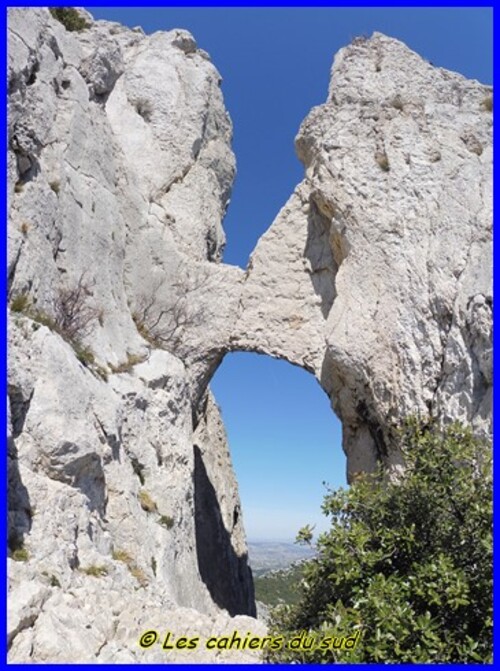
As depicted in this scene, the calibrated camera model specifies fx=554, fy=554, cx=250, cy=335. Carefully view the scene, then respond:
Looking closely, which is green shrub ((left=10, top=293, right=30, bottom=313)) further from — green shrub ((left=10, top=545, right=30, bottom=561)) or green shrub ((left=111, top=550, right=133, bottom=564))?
green shrub ((left=111, top=550, right=133, bottom=564))

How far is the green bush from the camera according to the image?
6098 millimetres

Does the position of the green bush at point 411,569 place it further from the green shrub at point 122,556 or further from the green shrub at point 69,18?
the green shrub at point 69,18

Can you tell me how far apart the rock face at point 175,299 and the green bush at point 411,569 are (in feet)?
5.78

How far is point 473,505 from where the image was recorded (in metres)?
7.20

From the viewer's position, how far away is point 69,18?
1798cm

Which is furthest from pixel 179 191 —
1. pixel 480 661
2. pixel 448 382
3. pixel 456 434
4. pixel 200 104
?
pixel 480 661

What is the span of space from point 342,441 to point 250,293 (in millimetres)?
5141

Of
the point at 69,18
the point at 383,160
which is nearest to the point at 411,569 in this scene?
the point at 383,160

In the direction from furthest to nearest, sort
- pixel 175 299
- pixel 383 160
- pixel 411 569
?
pixel 175 299 < pixel 383 160 < pixel 411 569

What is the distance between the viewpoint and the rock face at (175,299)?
7992 millimetres

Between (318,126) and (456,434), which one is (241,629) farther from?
(318,126)

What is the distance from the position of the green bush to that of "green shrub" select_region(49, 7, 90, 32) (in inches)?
662

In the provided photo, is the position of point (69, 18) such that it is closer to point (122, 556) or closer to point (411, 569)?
point (122, 556)

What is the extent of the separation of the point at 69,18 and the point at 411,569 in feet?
62.1
